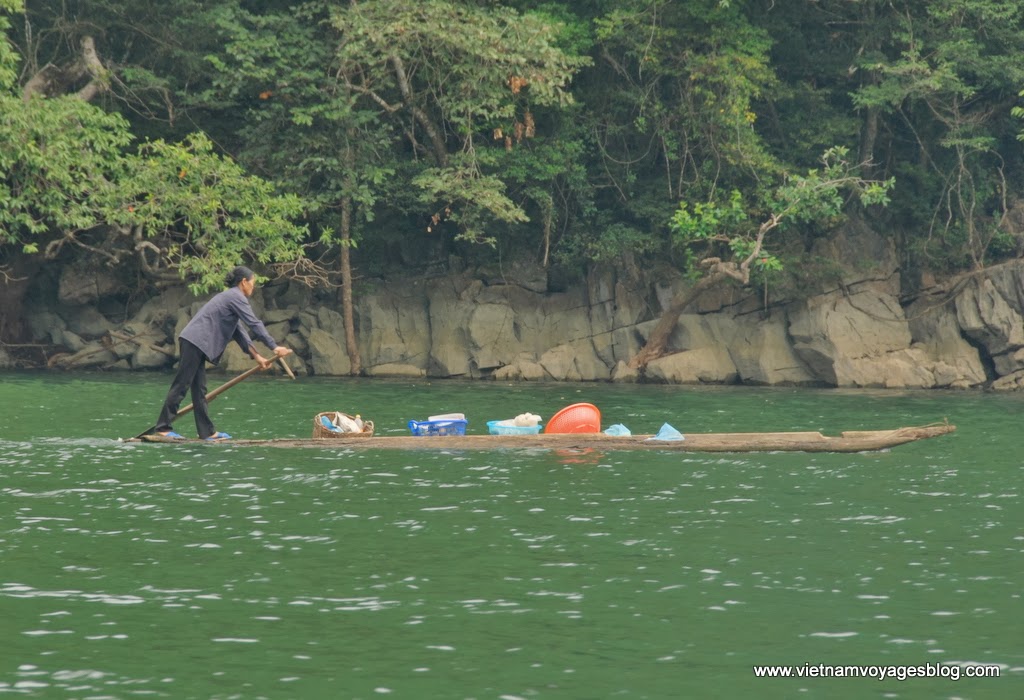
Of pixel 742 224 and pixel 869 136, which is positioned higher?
pixel 869 136

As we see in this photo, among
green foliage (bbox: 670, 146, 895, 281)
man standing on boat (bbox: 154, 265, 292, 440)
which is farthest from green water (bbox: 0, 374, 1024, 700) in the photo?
green foliage (bbox: 670, 146, 895, 281)

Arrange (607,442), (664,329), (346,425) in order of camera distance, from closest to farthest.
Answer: (607,442) < (346,425) < (664,329)

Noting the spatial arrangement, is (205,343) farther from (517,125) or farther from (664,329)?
(664,329)

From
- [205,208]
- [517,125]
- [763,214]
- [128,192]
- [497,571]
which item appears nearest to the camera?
[497,571]

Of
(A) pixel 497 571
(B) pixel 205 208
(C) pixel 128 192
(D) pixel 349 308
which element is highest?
(C) pixel 128 192

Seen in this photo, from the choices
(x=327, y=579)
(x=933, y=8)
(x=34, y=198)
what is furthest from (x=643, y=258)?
(x=327, y=579)

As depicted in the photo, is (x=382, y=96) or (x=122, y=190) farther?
(x=382, y=96)

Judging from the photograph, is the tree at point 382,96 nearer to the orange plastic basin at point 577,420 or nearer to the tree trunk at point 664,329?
the tree trunk at point 664,329

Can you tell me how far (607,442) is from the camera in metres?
14.1

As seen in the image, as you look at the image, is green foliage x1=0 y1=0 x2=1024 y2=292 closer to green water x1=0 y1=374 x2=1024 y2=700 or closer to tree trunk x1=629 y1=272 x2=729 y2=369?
tree trunk x1=629 y1=272 x2=729 y2=369

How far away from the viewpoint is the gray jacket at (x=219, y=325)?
557 inches

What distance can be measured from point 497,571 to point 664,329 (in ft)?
68.7

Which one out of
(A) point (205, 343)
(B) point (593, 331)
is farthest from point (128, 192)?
(A) point (205, 343)

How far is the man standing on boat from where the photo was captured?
14148 millimetres
